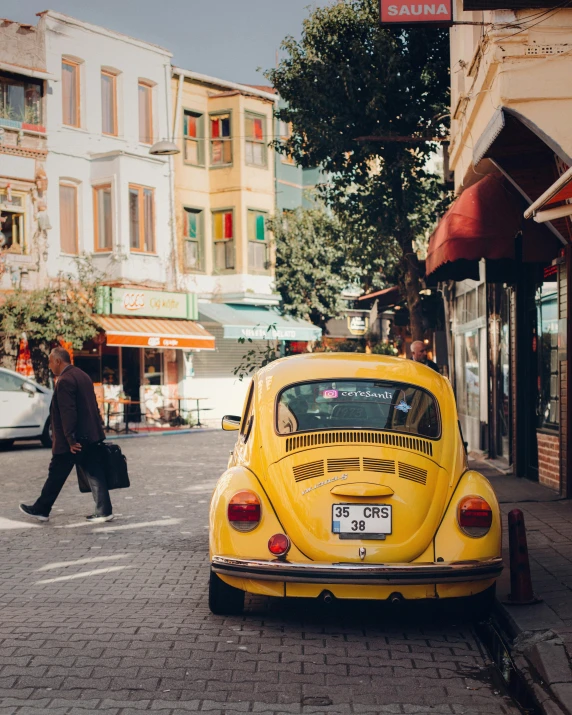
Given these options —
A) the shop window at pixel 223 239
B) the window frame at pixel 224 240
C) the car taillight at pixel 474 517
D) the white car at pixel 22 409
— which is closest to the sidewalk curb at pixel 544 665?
the car taillight at pixel 474 517

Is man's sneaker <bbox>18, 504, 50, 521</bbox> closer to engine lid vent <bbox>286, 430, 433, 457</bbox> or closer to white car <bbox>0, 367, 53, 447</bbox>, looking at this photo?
engine lid vent <bbox>286, 430, 433, 457</bbox>

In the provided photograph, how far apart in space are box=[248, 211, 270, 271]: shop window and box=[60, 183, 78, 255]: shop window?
273 inches

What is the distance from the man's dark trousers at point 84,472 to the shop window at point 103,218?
21.4 meters

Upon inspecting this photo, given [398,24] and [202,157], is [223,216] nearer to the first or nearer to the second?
[202,157]

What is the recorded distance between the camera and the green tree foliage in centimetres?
2791

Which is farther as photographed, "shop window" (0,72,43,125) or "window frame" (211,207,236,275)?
"window frame" (211,207,236,275)

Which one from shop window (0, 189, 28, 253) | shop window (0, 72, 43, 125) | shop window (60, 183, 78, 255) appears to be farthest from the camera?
shop window (60, 183, 78, 255)

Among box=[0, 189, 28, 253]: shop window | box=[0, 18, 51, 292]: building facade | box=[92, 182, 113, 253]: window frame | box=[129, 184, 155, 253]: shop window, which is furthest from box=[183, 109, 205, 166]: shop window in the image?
box=[0, 189, 28, 253]: shop window

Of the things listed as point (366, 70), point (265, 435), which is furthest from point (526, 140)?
point (366, 70)

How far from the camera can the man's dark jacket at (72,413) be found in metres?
11.0

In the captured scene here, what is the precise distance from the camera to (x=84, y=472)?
11219 millimetres

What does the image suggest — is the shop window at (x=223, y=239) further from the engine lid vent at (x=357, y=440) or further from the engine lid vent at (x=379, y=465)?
the engine lid vent at (x=379, y=465)

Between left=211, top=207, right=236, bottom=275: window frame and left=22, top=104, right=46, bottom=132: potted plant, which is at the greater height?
left=22, top=104, right=46, bottom=132: potted plant

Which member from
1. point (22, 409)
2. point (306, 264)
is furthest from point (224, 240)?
point (22, 409)
